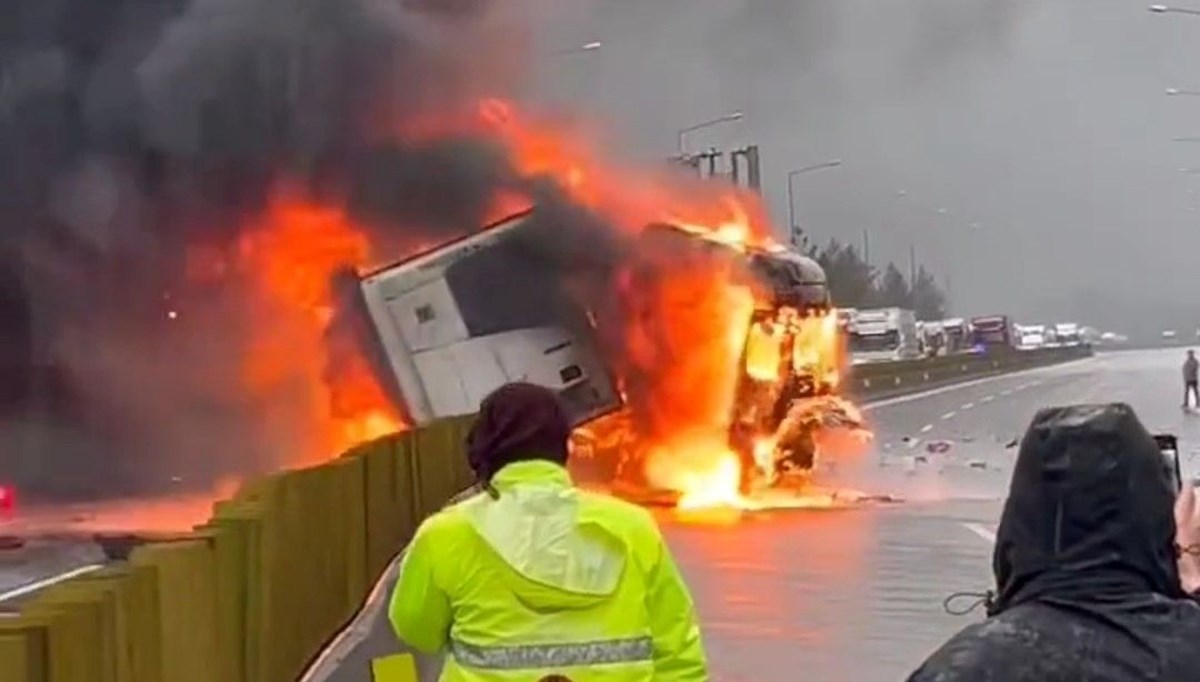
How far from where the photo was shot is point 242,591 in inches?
336

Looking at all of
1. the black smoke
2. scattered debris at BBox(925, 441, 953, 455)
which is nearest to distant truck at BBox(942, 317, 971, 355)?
scattered debris at BBox(925, 441, 953, 455)

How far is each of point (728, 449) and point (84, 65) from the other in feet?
36.7

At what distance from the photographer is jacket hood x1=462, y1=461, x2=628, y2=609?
4691 millimetres

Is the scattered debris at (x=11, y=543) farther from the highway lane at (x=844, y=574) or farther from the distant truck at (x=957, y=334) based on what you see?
the distant truck at (x=957, y=334)

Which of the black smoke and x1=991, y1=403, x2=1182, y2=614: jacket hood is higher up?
the black smoke

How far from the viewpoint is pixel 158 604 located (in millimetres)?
6523

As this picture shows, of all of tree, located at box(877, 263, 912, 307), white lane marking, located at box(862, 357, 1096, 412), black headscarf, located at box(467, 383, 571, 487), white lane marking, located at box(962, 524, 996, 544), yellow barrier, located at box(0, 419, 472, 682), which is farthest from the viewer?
tree, located at box(877, 263, 912, 307)

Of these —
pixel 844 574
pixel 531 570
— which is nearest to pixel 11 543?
pixel 844 574

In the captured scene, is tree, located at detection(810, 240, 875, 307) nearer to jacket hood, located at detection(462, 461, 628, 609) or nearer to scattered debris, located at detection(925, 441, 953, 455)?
scattered debris, located at detection(925, 441, 953, 455)

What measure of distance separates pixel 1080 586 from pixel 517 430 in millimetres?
1871

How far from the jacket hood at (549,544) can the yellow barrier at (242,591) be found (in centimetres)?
40

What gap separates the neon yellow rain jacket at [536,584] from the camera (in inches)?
185

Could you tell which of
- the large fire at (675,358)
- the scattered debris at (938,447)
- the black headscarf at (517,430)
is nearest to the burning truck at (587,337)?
the large fire at (675,358)

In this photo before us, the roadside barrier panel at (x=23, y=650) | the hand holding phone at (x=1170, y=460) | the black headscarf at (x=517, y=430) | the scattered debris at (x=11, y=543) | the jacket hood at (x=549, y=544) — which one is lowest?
the scattered debris at (x=11, y=543)
